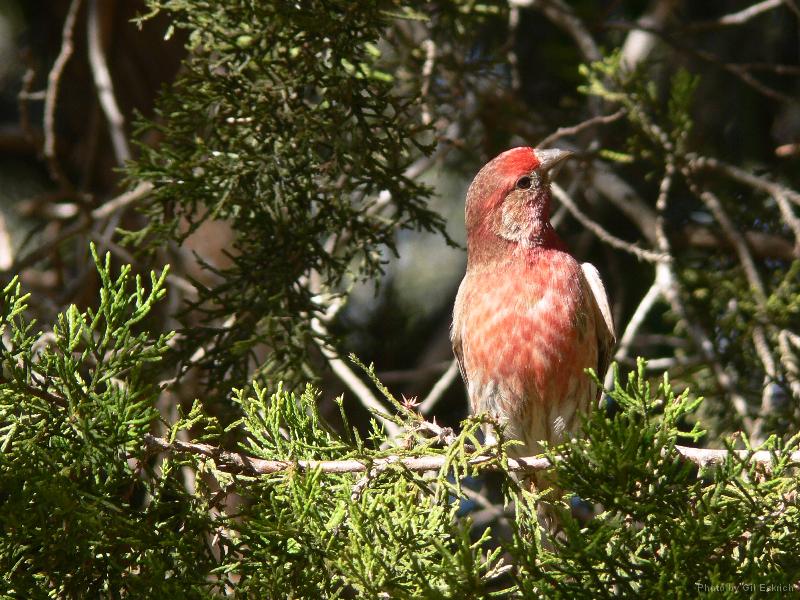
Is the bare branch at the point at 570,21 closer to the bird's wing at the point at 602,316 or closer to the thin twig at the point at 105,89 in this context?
the bird's wing at the point at 602,316

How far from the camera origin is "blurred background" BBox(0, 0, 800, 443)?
4.18 m

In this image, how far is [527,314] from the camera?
13.5ft

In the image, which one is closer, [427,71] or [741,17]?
[427,71]

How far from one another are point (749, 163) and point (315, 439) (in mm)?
4872

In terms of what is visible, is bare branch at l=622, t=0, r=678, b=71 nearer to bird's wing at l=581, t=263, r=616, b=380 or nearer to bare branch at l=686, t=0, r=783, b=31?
bare branch at l=686, t=0, r=783, b=31

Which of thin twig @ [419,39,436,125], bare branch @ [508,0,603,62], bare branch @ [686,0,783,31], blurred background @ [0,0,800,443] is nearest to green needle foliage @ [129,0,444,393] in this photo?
blurred background @ [0,0,800,443]

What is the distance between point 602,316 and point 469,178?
2.81m

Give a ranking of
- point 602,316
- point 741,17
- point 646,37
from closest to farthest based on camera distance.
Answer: point 602,316, point 741,17, point 646,37

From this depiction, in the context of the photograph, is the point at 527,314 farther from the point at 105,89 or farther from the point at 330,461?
the point at 105,89

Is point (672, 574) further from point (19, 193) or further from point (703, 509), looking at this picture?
point (19, 193)

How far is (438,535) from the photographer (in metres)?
2.73

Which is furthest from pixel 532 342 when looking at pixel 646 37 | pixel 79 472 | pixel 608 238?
pixel 646 37

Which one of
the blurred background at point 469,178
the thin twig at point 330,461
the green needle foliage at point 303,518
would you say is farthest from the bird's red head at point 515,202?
the green needle foliage at point 303,518

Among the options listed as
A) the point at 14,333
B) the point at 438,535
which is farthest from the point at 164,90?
the point at 438,535
